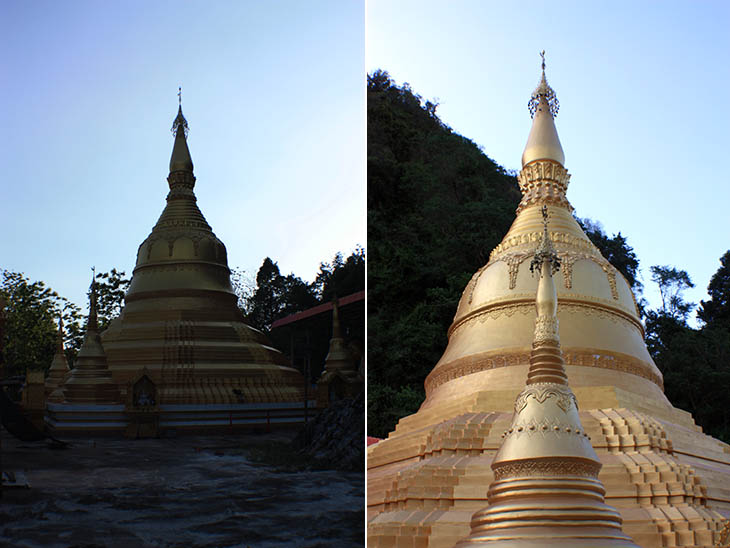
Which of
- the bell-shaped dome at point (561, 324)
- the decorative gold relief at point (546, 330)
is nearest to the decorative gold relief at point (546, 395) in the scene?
the decorative gold relief at point (546, 330)

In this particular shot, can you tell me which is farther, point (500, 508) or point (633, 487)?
point (633, 487)

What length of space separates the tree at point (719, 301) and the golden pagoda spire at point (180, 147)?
279 inches

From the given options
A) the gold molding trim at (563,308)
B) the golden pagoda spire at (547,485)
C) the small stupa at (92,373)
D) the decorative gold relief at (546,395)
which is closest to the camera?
the golden pagoda spire at (547,485)

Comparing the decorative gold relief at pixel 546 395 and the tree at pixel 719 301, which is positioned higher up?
the tree at pixel 719 301

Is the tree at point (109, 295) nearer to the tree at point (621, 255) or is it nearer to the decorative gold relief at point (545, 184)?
the decorative gold relief at point (545, 184)

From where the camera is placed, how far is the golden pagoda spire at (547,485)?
11.7ft

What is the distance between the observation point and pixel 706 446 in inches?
230

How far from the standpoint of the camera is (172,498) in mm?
3590

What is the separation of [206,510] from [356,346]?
51.0 inches

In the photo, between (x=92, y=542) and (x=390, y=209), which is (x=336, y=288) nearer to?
(x=92, y=542)

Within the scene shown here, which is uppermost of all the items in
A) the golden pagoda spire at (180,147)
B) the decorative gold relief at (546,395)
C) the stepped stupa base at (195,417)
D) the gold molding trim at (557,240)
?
the gold molding trim at (557,240)

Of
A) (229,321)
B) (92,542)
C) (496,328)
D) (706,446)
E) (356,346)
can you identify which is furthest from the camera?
(496,328)

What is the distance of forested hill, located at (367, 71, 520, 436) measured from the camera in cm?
1021

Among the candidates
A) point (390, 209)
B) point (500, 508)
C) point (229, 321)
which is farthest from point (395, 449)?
point (390, 209)
